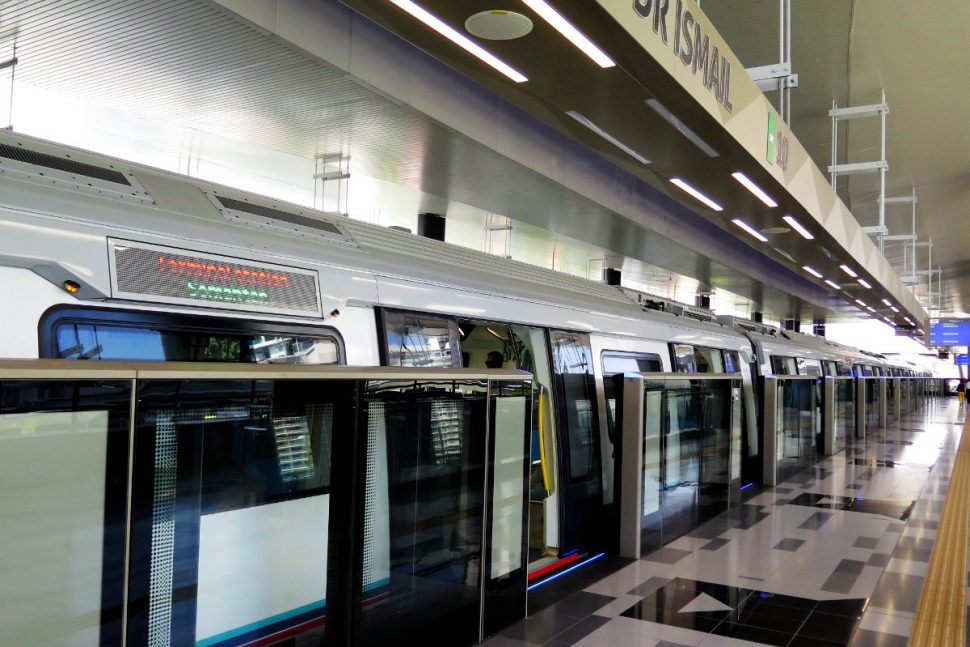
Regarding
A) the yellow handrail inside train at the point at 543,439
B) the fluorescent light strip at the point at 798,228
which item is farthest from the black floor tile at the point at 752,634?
the fluorescent light strip at the point at 798,228

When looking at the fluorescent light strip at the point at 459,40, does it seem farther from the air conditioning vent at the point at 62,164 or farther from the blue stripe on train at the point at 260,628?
the blue stripe on train at the point at 260,628

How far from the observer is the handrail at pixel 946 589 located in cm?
457

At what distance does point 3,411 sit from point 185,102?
481 centimetres

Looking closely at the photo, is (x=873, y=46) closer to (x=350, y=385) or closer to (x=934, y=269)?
(x=350, y=385)

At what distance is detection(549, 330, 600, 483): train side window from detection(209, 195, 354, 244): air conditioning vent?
7.60ft

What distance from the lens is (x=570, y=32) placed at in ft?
11.6

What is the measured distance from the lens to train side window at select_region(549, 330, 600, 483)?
633 cm

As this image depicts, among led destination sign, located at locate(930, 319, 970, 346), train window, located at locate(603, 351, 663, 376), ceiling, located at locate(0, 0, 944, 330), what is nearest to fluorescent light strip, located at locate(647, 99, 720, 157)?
ceiling, located at locate(0, 0, 944, 330)

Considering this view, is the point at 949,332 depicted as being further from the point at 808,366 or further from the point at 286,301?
the point at 286,301

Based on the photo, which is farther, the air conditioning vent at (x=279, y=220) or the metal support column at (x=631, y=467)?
the metal support column at (x=631, y=467)

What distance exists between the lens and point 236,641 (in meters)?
3.09

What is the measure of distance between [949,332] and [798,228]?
17.3 meters

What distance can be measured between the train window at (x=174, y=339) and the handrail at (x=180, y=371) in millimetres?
447

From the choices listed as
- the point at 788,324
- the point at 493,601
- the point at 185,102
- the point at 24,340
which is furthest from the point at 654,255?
the point at 788,324
